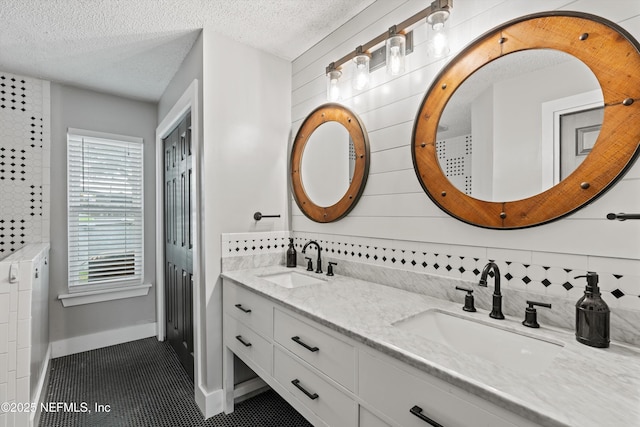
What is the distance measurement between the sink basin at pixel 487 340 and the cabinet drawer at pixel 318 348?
0.22 m

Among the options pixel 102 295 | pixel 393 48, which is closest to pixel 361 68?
pixel 393 48

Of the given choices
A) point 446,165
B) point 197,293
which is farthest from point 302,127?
point 197,293

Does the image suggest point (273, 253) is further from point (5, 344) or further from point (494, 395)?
point (494, 395)

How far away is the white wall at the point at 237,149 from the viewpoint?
2049 millimetres

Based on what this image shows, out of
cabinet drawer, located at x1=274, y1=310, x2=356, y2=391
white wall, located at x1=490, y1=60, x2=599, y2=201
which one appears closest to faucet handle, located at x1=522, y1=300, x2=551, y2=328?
white wall, located at x1=490, y1=60, x2=599, y2=201

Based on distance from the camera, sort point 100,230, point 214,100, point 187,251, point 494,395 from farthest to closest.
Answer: point 100,230 < point 187,251 < point 214,100 < point 494,395

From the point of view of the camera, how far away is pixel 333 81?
1979 mm

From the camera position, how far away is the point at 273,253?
2338 mm

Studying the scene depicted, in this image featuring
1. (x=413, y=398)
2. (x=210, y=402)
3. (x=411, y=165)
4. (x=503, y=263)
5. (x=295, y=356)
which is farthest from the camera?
(x=210, y=402)

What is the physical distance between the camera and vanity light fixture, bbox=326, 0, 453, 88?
1.37 metres

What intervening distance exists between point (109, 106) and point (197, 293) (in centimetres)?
226

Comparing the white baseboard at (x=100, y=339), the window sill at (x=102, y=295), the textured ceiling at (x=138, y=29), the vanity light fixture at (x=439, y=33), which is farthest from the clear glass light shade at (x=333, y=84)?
the white baseboard at (x=100, y=339)

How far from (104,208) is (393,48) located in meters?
3.01

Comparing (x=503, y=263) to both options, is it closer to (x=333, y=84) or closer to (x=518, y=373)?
(x=518, y=373)
